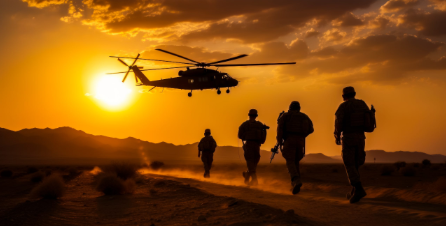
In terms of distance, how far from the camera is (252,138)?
14.5 meters

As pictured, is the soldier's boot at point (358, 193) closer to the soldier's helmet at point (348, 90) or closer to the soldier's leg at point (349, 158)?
the soldier's leg at point (349, 158)

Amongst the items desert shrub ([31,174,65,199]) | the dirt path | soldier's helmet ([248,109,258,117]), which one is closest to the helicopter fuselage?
soldier's helmet ([248,109,258,117])

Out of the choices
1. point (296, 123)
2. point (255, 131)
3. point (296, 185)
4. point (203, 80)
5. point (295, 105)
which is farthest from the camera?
point (203, 80)

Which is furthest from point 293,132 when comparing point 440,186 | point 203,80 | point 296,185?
point 203,80

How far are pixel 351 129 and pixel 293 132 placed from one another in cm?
196

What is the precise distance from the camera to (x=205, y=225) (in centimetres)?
696

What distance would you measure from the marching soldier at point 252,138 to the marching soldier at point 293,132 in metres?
3.77

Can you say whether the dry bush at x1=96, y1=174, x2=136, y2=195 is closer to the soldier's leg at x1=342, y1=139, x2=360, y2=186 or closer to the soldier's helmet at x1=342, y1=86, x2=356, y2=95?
the soldier's leg at x1=342, y1=139, x2=360, y2=186

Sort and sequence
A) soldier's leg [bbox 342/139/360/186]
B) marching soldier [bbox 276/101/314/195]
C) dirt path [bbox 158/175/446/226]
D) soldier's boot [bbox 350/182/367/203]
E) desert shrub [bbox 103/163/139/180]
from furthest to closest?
1. desert shrub [bbox 103/163/139/180]
2. marching soldier [bbox 276/101/314/195]
3. soldier's leg [bbox 342/139/360/186]
4. soldier's boot [bbox 350/182/367/203]
5. dirt path [bbox 158/175/446/226]

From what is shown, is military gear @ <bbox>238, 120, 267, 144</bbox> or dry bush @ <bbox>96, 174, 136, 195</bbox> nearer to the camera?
military gear @ <bbox>238, 120, 267, 144</bbox>

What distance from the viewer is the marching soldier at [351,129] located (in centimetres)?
861

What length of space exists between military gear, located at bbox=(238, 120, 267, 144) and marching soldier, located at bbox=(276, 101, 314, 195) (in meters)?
3.82

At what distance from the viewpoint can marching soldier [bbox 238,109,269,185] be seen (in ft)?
47.3

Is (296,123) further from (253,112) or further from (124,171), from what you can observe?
(124,171)
